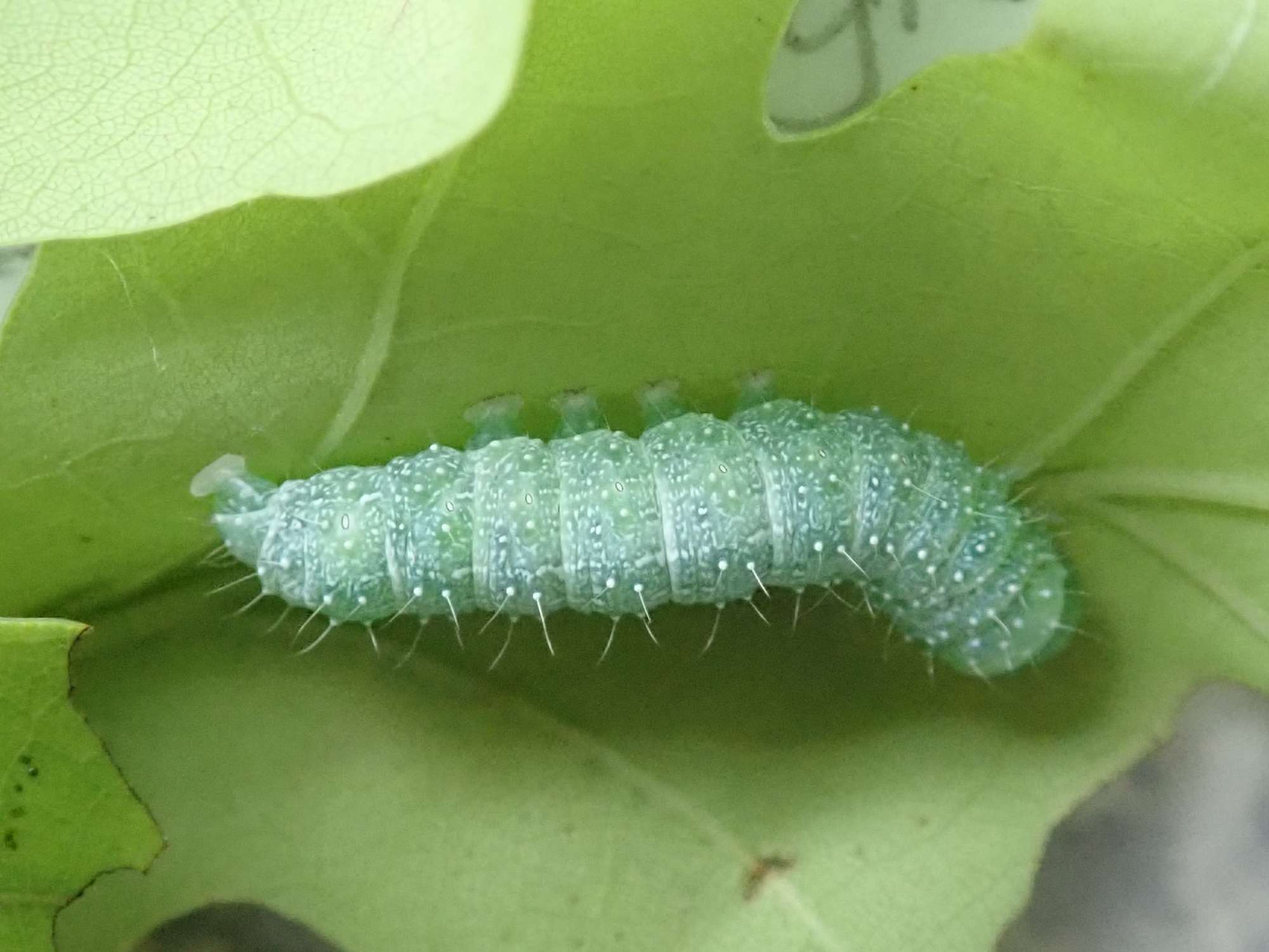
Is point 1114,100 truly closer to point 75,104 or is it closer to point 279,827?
point 75,104

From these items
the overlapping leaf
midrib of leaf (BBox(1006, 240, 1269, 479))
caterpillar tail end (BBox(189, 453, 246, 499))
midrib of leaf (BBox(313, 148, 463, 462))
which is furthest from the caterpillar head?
caterpillar tail end (BBox(189, 453, 246, 499))

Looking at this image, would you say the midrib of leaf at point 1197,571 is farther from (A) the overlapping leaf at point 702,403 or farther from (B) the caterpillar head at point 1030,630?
(B) the caterpillar head at point 1030,630

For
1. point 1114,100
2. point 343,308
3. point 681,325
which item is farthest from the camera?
point 681,325

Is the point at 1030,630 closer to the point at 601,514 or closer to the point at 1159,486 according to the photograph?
the point at 1159,486

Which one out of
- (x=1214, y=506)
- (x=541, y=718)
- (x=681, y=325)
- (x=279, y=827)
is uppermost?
(x=681, y=325)

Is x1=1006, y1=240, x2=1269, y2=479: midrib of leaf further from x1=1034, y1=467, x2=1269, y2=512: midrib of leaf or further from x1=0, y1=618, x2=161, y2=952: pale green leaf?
x1=0, y1=618, x2=161, y2=952: pale green leaf

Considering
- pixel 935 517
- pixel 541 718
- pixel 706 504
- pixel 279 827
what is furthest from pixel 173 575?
pixel 935 517
